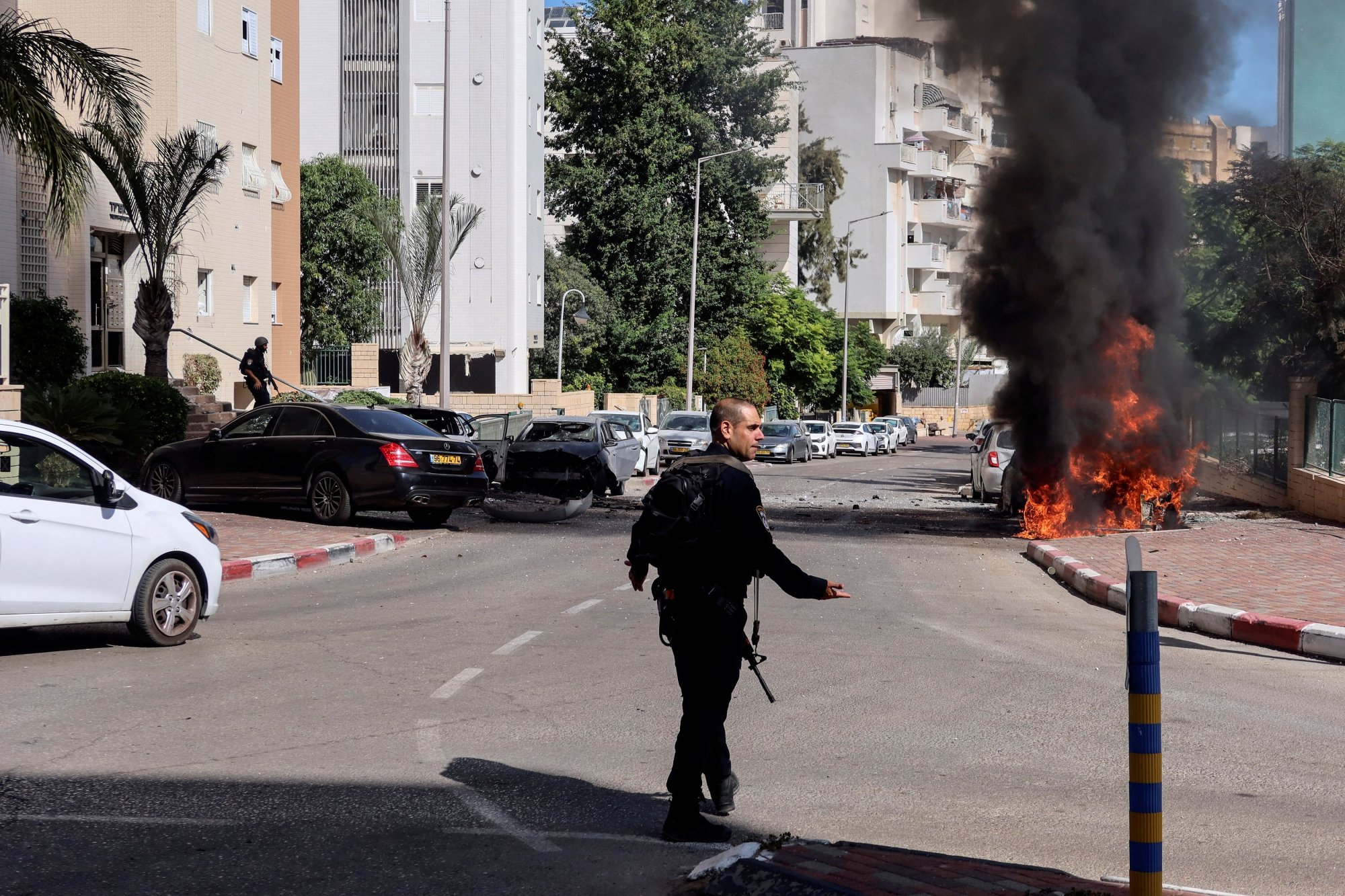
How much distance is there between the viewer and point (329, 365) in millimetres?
43094

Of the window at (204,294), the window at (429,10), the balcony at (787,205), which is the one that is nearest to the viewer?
the window at (204,294)

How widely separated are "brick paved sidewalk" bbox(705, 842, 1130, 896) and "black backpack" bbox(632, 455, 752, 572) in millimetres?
1108

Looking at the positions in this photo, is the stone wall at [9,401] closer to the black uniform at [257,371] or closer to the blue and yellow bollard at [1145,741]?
the black uniform at [257,371]

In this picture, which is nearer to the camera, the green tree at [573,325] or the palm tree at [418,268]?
the palm tree at [418,268]

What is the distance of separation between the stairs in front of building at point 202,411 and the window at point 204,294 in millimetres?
2958

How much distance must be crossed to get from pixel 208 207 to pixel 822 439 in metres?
27.8

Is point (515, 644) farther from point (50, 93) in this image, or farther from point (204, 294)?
point (204, 294)

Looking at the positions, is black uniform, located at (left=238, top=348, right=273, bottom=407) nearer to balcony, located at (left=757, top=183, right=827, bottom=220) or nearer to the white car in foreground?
the white car in foreground

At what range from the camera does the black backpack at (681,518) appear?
5180mm

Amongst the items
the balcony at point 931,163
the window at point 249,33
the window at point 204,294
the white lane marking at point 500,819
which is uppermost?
the balcony at point 931,163

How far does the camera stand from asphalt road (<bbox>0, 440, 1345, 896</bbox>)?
5.10m

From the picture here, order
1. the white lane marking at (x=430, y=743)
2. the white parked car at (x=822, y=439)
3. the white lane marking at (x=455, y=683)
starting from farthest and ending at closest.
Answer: the white parked car at (x=822, y=439), the white lane marking at (x=455, y=683), the white lane marking at (x=430, y=743)

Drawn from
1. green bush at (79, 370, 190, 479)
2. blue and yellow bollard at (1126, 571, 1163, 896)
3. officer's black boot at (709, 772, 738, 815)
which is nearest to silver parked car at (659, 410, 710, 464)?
green bush at (79, 370, 190, 479)

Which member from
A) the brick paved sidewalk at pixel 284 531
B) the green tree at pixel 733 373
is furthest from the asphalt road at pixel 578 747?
the green tree at pixel 733 373
